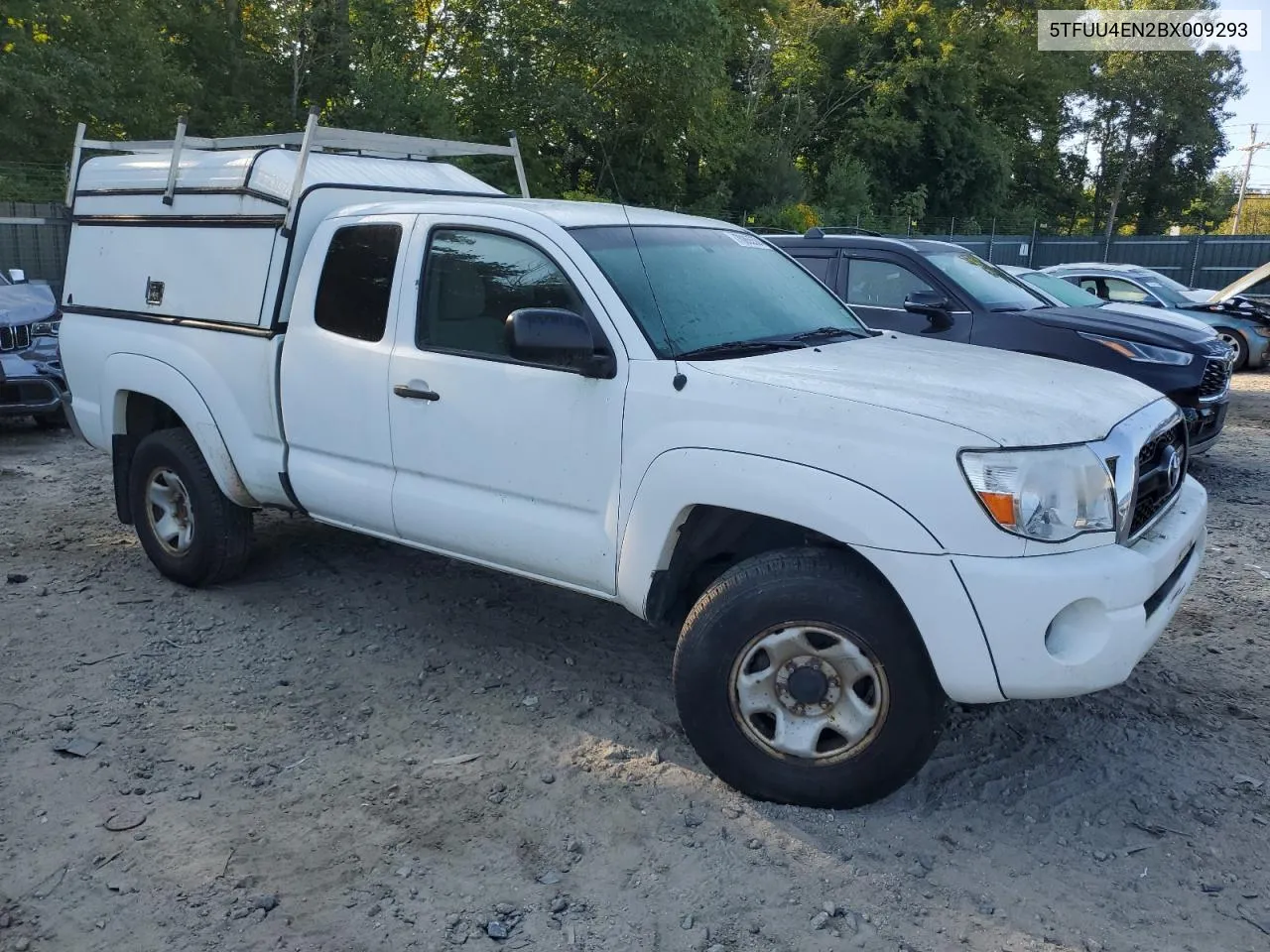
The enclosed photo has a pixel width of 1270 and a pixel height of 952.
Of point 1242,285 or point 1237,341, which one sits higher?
point 1242,285

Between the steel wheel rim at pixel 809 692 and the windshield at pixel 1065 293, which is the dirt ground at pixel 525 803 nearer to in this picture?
the steel wheel rim at pixel 809 692

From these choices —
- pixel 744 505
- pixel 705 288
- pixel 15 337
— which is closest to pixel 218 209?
pixel 705 288

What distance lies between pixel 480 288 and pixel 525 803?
1931 mm

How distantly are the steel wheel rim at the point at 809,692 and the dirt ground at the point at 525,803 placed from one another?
9.8 inches

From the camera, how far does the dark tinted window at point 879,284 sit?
26.1 feet

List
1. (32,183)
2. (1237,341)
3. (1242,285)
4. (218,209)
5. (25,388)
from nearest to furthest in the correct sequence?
(218,209)
(25,388)
(1242,285)
(1237,341)
(32,183)

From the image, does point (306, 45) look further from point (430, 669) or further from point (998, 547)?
point (998, 547)

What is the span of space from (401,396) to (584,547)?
1.04 m

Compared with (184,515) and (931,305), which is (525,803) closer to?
(184,515)

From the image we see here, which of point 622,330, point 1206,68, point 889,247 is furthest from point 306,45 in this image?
point 1206,68

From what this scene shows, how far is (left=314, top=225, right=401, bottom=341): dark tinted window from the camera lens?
4469mm

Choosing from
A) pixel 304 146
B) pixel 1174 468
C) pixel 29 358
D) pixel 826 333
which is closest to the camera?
pixel 1174 468

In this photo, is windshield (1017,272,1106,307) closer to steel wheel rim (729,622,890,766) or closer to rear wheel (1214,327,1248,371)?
rear wheel (1214,327,1248,371)

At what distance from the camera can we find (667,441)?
3576mm
